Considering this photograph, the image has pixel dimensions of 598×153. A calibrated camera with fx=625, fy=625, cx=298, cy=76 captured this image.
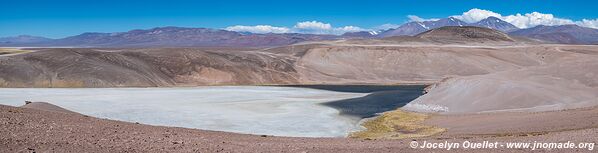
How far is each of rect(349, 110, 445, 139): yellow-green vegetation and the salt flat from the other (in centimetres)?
129

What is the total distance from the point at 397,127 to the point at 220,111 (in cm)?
1488

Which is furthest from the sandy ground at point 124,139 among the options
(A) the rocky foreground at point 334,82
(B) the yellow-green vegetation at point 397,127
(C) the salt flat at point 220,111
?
(C) the salt flat at point 220,111

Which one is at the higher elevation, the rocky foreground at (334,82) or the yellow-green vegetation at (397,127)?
the rocky foreground at (334,82)

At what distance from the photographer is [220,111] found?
155ft

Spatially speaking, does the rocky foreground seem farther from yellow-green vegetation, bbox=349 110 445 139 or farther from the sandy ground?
yellow-green vegetation, bbox=349 110 445 139

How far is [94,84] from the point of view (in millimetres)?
81562

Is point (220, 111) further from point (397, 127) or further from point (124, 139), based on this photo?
point (124, 139)

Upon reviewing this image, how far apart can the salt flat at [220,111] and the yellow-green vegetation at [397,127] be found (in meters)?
1.29

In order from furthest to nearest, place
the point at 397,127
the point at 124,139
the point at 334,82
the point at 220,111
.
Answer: the point at 334,82
the point at 220,111
the point at 397,127
the point at 124,139

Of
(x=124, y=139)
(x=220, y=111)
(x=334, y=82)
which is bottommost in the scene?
(x=334, y=82)

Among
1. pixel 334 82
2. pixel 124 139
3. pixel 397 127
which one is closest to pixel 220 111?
pixel 397 127

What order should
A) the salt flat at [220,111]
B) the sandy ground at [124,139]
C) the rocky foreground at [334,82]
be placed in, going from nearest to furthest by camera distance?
the sandy ground at [124,139], the rocky foreground at [334,82], the salt flat at [220,111]

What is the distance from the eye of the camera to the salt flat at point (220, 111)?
37406 mm

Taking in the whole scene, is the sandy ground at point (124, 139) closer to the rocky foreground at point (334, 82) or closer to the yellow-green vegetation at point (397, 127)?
the rocky foreground at point (334, 82)
